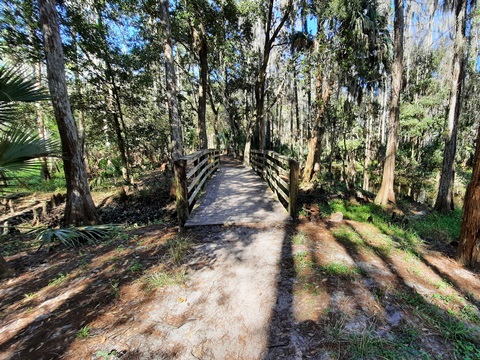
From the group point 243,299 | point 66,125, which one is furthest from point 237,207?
point 66,125

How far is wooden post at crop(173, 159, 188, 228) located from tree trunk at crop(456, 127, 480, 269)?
4.40m

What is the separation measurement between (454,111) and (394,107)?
2.45 metres

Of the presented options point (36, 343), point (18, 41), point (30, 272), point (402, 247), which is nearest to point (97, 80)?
point (18, 41)

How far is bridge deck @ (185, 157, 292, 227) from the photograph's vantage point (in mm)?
4496

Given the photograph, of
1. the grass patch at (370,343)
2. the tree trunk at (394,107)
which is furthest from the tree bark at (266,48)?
the grass patch at (370,343)

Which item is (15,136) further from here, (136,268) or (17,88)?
(136,268)

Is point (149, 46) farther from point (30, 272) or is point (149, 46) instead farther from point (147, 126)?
point (30, 272)

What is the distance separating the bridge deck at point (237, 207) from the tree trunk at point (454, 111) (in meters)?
7.29

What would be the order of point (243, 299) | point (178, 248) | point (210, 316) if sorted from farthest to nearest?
point (178, 248), point (243, 299), point (210, 316)

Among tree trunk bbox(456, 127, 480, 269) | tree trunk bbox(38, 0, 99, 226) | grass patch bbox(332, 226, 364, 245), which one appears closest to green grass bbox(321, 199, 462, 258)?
grass patch bbox(332, 226, 364, 245)

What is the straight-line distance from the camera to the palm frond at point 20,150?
2580mm

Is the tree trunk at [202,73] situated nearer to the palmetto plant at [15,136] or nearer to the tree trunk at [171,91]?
the tree trunk at [171,91]

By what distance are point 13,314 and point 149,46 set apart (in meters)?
11.9

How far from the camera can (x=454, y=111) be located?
8438 mm
